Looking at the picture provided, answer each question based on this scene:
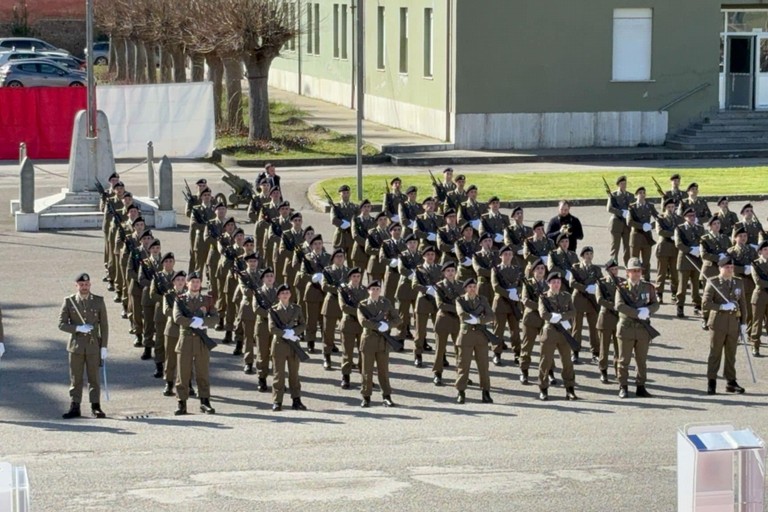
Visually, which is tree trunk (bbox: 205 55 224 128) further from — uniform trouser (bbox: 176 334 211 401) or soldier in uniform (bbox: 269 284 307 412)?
uniform trouser (bbox: 176 334 211 401)

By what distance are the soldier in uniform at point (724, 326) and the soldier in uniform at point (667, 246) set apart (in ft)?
14.0

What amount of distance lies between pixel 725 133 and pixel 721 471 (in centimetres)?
3133

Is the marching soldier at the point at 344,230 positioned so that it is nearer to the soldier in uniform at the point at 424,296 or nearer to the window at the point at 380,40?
the soldier in uniform at the point at 424,296

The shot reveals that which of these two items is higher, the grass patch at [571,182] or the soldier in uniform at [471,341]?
the grass patch at [571,182]

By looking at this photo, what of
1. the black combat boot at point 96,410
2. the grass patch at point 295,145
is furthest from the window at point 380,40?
the black combat boot at point 96,410

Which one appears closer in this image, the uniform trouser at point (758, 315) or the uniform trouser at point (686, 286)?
the uniform trouser at point (758, 315)

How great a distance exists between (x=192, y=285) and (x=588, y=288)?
4.69m

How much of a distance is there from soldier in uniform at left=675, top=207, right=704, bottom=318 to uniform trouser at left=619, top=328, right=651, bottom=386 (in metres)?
4.07

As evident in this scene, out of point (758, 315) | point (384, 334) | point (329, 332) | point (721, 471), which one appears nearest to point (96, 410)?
point (384, 334)

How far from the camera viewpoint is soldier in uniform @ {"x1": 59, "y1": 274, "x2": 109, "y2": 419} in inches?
583

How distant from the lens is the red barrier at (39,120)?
34469mm

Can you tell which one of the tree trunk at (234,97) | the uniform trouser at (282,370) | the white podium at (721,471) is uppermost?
the tree trunk at (234,97)

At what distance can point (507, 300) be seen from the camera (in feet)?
57.5

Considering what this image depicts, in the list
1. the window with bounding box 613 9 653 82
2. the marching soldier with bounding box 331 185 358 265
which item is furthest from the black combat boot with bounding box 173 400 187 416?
the window with bounding box 613 9 653 82
